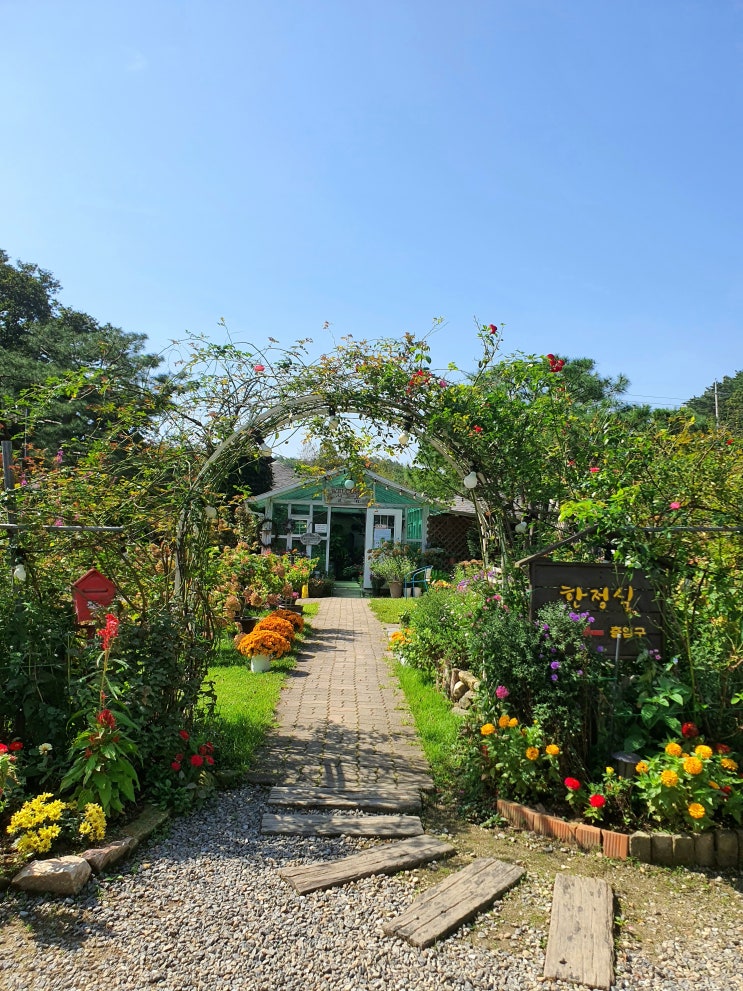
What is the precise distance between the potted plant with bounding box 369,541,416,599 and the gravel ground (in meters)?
13.0

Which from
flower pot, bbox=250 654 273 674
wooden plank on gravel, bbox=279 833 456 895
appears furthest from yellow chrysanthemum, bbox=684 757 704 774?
flower pot, bbox=250 654 273 674

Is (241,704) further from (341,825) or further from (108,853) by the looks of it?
(108,853)

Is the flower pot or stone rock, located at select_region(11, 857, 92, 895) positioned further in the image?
the flower pot

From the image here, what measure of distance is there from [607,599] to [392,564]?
12.6m

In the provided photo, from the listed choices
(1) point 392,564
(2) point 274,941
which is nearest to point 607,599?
(2) point 274,941

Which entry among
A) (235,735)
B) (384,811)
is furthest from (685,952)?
(235,735)

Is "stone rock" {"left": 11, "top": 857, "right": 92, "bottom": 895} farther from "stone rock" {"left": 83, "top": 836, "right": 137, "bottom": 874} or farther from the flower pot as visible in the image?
the flower pot

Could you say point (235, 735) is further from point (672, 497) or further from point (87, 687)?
point (672, 497)

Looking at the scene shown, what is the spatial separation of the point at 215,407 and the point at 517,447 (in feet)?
7.16

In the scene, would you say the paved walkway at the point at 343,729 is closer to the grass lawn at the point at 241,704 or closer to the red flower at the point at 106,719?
the grass lawn at the point at 241,704

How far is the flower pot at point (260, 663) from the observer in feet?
23.8

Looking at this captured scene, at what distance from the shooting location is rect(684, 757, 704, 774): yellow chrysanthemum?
3.00 meters

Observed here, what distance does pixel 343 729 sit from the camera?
5.20 meters

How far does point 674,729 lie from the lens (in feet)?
11.0
